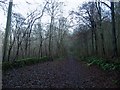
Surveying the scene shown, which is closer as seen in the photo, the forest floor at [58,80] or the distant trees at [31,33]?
the forest floor at [58,80]

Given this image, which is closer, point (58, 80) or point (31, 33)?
point (58, 80)

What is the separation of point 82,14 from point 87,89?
23.4 metres

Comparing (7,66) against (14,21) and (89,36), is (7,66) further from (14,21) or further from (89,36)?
(89,36)

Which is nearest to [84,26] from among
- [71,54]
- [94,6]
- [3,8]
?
[94,6]

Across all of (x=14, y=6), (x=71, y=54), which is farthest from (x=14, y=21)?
(x=71, y=54)

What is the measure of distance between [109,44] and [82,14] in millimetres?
10800

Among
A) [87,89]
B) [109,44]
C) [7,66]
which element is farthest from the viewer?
[109,44]

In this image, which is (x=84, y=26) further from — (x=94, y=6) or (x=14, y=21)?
(x=14, y=21)

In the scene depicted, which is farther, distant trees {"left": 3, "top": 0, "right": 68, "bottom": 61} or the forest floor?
distant trees {"left": 3, "top": 0, "right": 68, "bottom": 61}

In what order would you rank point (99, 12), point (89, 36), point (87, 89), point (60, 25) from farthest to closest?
point (60, 25) < point (89, 36) < point (99, 12) < point (87, 89)

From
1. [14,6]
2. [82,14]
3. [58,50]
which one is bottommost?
[58,50]

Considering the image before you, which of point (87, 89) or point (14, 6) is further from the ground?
point (14, 6)

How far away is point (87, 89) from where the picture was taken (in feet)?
25.5

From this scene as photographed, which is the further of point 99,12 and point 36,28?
point 36,28
